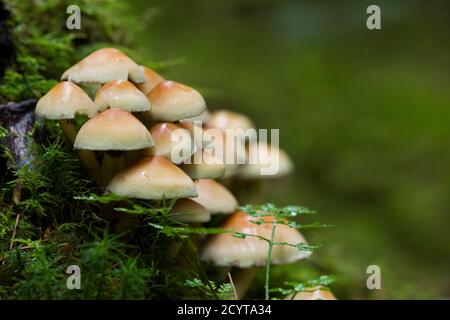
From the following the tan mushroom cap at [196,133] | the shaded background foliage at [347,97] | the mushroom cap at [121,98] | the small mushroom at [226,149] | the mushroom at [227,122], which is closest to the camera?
the mushroom cap at [121,98]

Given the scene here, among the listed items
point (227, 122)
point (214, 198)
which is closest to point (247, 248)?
point (214, 198)

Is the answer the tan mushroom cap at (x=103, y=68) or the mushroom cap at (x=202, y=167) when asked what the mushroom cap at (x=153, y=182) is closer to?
the mushroom cap at (x=202, y=167)

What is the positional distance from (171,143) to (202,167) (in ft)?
0.43

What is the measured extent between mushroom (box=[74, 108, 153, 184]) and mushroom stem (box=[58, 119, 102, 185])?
194 mm

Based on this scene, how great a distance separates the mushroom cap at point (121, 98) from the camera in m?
1.55

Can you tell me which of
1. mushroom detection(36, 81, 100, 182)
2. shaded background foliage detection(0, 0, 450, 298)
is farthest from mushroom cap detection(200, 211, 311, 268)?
shaded background foliage detection(0, 0, 450, 298)

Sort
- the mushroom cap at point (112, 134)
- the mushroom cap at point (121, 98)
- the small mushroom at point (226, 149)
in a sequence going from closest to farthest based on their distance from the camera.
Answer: the mushroom cap at point (112, 134) < the mushroom cap at point (121, 98) < the small mushroom at point (226, 149)

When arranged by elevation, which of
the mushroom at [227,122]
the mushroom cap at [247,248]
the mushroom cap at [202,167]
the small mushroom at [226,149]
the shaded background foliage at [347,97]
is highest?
the shaded background foliage at [347,97]

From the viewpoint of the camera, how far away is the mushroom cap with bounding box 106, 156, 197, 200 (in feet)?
4.70

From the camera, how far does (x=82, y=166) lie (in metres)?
1.69

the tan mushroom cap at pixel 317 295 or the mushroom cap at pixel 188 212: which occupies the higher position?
the mushroom cap at pixel 188 212

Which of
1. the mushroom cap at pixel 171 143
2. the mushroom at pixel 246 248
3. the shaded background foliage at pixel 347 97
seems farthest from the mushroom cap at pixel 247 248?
the shaded background foliage at pixel 347 97

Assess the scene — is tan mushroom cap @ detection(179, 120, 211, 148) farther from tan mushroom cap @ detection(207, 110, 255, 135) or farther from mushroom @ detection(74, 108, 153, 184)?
tan mushroom cap @ detection(207, 110, 255, 135)

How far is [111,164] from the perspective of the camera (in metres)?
1.64
